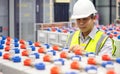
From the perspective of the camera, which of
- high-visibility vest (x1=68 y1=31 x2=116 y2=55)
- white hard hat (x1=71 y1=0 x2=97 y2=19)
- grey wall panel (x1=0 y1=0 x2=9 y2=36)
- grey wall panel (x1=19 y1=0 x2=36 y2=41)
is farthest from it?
grey wall panel (x1=19 y1=0 x2=36 y2=41)

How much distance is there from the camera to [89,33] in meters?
2.26

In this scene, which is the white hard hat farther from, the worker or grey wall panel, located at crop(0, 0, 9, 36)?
grey wall panel, located at crop(0, 0, 9, 36)

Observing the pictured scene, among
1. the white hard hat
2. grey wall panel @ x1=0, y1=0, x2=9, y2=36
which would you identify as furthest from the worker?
grey wall panel @ x1=0, y1=0, x2=9, y2=36

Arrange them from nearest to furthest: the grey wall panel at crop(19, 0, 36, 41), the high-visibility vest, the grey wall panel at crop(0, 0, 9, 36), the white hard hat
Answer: the white hard hat
the high-visibility vest
the grey wall panel at crop(0, 0, 9, 36)
the grey wall panel at crop(19, 0, 36, 41)

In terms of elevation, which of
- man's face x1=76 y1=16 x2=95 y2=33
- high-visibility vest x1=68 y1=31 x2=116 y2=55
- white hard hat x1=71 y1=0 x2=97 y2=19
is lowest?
high-visibility vest x1=68 y1=31 x2=116 y2=55

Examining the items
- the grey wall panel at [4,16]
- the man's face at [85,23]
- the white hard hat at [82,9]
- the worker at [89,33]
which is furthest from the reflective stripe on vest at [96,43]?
the grey wall panel at [4,16]

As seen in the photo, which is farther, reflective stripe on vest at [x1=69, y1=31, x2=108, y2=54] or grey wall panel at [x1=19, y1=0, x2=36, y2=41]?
grey wall panel at [x1=19, y1=0, x2=36, y2=41]

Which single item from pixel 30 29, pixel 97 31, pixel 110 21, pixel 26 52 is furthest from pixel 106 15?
pixel 26 52

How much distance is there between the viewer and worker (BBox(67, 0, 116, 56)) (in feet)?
6.75

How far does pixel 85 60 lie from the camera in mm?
1554

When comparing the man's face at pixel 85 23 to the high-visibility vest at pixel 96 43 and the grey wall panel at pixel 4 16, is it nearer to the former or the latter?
the high-visibility vest at pixel 96 43

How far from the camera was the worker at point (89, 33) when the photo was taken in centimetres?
206

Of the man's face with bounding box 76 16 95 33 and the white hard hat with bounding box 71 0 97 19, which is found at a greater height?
the white hard hat with bounding box 71 0 97 19

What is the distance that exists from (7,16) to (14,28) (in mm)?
357
